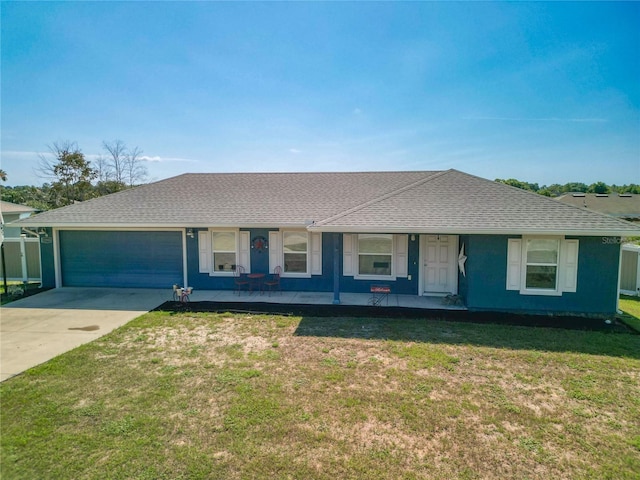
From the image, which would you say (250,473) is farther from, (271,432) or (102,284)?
(102,284)

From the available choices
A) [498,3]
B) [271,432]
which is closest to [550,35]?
→ [498,3]

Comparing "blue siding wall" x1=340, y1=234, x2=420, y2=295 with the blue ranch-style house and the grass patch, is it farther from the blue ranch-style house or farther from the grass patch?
the grass patch

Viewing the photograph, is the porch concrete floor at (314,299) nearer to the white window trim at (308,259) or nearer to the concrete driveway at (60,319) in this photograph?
the white window trim at (308,259)

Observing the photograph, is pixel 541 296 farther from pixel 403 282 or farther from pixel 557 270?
pixel 403 282

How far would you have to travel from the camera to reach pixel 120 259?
1205cm

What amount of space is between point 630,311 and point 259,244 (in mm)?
11301

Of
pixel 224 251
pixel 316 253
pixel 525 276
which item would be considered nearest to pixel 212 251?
pixel 224 251

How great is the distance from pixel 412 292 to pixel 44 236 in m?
13.3

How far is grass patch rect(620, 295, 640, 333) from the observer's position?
27.6ft

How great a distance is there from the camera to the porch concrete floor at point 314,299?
32.5 feet

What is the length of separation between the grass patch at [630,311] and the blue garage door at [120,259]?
1335 cm

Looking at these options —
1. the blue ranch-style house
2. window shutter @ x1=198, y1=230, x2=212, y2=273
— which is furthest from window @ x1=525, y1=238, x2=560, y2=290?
window shutter @ x1=198, y1=230, x2=212, y2=273

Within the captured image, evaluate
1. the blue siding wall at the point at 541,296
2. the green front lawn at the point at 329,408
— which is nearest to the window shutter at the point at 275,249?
the green front lawn at the point at 329,408

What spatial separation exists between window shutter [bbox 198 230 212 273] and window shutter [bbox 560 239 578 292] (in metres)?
10.8
